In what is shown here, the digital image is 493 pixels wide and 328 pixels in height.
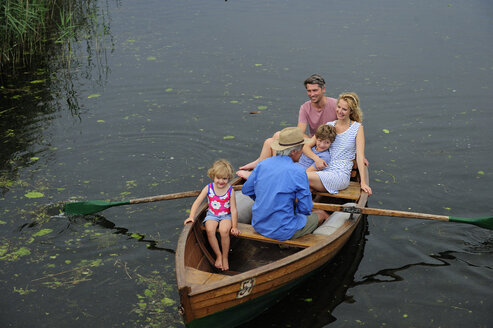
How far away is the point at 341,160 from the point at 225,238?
202cm

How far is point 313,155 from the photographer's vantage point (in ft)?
23.9

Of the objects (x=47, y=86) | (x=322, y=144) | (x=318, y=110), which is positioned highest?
(x=318, y=110)

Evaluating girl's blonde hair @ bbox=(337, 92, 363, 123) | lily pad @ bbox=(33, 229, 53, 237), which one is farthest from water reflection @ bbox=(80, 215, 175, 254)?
girl's blonde hair @ bbox=(337, 92, 363, 123)

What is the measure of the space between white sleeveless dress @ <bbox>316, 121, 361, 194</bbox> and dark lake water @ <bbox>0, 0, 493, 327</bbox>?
80 cm

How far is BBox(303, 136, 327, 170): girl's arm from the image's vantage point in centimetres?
721

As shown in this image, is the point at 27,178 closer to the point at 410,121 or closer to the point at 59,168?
the point at 59,168

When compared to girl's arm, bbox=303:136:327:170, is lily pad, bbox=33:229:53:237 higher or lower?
lower

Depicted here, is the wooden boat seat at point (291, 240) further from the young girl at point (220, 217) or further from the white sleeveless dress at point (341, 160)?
the white sleeveless dress at point (341, 160)

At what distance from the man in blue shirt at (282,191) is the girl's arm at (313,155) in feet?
4.46

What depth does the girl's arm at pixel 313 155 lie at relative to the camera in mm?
7211

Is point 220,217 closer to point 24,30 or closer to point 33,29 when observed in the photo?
point 24,30

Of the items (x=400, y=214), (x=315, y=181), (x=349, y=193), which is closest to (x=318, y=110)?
(x=315, y=181)

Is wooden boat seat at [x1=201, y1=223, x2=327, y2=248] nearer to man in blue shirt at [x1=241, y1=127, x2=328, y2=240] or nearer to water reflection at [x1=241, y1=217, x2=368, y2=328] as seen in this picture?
man in blue shirt at [x1=241, y1=127, x2=328, y2=240]

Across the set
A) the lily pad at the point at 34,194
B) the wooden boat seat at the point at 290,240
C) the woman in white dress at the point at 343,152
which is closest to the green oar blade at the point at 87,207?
the lily pad at the point at 34,194
